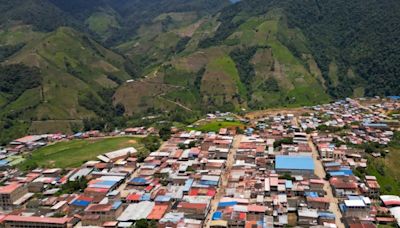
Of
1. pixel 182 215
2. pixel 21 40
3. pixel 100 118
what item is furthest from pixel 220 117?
pixel 21 40

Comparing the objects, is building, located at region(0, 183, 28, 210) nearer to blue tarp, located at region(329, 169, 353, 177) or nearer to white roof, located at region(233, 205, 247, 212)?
white roof, located at region(233, 205, 247, 212)

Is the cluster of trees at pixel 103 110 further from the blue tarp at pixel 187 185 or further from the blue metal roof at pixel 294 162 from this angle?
the blue metal roof at pixel 294 162

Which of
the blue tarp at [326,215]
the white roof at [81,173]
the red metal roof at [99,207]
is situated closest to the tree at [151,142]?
the white roof at [81,173]

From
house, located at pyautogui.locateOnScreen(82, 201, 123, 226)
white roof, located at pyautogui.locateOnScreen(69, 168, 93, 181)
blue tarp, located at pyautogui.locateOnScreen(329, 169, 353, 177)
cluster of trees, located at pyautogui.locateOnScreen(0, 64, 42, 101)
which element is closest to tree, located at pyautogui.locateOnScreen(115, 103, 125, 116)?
cluster of trees, located at pyautogui.locateOnScreen(0, 64, 42, 101)

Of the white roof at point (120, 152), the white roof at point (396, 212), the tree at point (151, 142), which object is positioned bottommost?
the white roof at point (396, 212)

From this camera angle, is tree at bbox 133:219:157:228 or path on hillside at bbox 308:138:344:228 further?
path on hillside at bbox 308:138:344:228

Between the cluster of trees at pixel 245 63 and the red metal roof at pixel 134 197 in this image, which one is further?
the cluster of trees at pixel 245 63

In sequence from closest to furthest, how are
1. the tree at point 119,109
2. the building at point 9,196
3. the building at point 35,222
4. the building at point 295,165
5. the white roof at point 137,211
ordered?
the building at point 35,222, the white roof at point 137,211, the building at point 9,196, the building at point 295,165, the tree at point 119,109
